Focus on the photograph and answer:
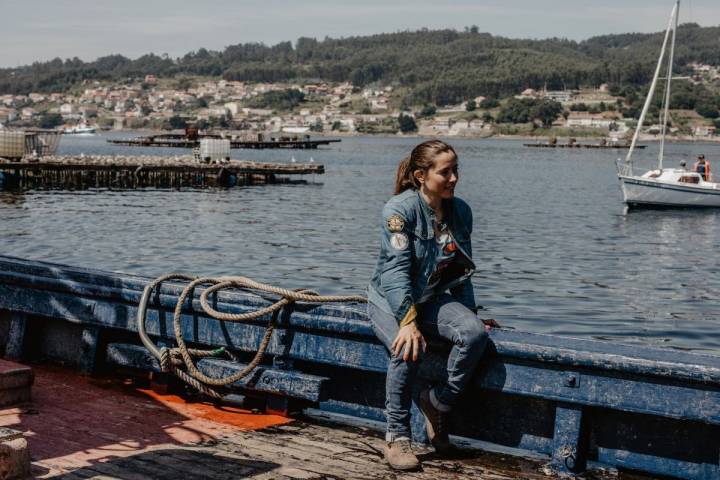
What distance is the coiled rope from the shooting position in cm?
677

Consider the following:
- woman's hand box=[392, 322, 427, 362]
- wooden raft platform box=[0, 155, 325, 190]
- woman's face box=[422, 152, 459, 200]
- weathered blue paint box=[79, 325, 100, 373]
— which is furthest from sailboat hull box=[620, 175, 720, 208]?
woman's hand box=[392, 322, 427, 362]

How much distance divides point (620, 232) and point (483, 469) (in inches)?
1490

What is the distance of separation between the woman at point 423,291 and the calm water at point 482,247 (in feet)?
42.2

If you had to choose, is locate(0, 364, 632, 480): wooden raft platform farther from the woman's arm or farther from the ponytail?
the ponytail

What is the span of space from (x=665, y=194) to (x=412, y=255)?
147 feet

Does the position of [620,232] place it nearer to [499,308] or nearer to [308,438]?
[499,308]

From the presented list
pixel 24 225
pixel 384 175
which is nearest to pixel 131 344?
pixel 24 225

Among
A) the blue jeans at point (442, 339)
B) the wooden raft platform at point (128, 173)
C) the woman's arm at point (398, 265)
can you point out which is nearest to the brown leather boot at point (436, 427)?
the blue jeans at point (442, 339)

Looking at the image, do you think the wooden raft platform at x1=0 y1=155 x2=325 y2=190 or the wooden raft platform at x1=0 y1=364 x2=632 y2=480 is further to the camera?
the wooden raft platform at x1=0 y1=155 x2=325 y2=190

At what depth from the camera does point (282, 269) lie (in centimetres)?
2792

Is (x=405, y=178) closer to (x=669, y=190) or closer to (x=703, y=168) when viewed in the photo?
(x=669, y=190)

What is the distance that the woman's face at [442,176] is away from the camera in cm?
600

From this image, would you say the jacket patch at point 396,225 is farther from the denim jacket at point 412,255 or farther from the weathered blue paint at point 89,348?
the weathered blue paint at point 89,348

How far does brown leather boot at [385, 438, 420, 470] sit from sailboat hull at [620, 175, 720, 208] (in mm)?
44655
